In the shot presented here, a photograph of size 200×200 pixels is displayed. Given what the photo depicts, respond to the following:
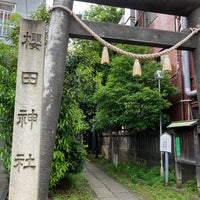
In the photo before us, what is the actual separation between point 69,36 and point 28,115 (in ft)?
7.05

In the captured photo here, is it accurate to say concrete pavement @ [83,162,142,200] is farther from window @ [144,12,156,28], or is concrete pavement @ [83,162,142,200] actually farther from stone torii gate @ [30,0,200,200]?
window @ [144,12,156,28]

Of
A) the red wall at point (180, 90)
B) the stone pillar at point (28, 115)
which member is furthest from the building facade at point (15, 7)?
the stone pillar at point (28, 115)

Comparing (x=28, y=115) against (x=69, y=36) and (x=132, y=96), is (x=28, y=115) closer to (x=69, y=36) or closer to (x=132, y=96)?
(x=69, y=36)

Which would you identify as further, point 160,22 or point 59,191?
point 160,22

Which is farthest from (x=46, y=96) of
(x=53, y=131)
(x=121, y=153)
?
(x=121, y=153)

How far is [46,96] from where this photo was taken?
4.39 m

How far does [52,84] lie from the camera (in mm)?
4469

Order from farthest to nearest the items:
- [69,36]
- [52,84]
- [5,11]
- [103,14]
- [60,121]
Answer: [103,14]
[5,11]
[60,121]
[69,36]
[52,84]

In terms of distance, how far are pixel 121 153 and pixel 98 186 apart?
640 cm

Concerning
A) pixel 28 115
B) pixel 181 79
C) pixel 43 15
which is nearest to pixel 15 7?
pixel 43 15

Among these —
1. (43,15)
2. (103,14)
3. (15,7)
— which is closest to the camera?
(43,15)

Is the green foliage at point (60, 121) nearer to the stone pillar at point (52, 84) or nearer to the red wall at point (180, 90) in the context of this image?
the stone pillar at point (52, 84)

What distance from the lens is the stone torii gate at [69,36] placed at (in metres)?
4.32

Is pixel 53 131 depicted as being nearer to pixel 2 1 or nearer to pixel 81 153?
pixel 81 153
